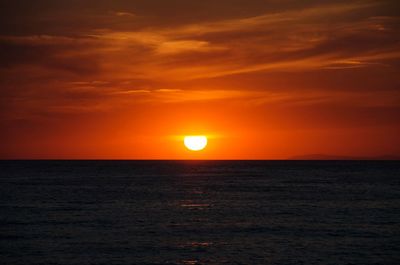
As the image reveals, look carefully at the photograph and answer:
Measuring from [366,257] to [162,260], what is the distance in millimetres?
13834

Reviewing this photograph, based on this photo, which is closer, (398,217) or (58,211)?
(398,217)

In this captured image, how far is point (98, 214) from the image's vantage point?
2404 inches

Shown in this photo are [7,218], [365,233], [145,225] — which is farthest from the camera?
[7,218]

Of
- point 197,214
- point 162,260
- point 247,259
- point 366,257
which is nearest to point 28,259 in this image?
point 162,260

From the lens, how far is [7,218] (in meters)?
56.2

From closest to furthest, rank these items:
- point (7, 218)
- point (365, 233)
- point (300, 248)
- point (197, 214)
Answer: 1. point (300, 248)
2. point (365, 233)
3. point (7, 218)
4. point (197, 214)

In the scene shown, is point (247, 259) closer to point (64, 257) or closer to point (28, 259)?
point (64, 257)

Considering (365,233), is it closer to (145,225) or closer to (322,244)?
(322,244)

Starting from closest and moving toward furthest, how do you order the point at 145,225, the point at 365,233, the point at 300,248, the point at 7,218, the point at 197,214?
the point at 300,248 → the point at 365,233 → the point at 145,225 → the point at 7,218 → the point at 197,214

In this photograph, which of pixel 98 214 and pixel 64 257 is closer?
pixel 64 257

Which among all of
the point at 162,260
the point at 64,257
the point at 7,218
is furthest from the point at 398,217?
the point at 7,218

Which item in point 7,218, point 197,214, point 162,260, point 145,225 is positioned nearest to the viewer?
point 162,260

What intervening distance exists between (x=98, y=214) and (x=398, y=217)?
3260 centimetres

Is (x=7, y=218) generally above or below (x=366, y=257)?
above
